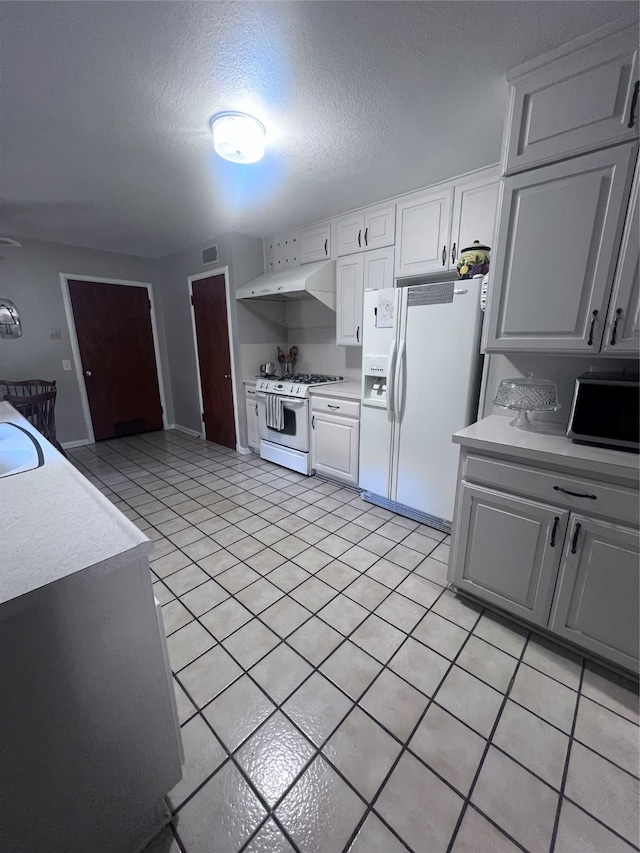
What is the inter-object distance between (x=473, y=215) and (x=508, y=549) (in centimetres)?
213

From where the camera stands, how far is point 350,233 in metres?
3.01

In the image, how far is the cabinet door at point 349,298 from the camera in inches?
118

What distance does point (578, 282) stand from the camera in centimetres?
147

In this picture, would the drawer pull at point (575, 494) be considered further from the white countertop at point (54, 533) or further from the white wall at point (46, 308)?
the white wall at point (46, 308)

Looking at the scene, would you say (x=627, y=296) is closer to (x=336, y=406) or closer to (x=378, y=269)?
(x=378, y=269)

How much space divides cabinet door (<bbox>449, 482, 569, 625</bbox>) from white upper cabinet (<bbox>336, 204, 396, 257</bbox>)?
2156 millimetres

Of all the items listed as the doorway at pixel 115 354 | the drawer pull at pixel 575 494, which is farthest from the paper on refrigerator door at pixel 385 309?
the doorway at pixel 115 354

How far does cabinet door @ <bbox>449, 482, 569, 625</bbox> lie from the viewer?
1.48 meters

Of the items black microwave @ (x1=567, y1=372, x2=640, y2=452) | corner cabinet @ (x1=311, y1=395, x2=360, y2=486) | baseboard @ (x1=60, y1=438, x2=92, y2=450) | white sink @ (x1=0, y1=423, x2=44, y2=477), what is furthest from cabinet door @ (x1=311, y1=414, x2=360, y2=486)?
baseboard @ (x1=60, y1=438, x2=92, y2=450)

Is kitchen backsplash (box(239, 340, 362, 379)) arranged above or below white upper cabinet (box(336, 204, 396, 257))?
below

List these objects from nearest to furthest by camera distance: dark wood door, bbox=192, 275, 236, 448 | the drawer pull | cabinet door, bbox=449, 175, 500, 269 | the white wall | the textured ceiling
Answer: the textured ceiling
the drawer pull
cabinet door, bbox=449, 175, 500, 269
the white wall
dark wood door, bbox=192, 275, 236, 448

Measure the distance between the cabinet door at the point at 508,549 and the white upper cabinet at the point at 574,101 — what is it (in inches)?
58.9

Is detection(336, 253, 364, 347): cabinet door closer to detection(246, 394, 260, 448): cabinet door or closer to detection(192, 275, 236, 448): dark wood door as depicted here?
detection(246, 394, 260, 448): cabinet door

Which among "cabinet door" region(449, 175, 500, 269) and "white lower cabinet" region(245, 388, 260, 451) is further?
"white lower cabinet" region(245, 388, 260, 451)
